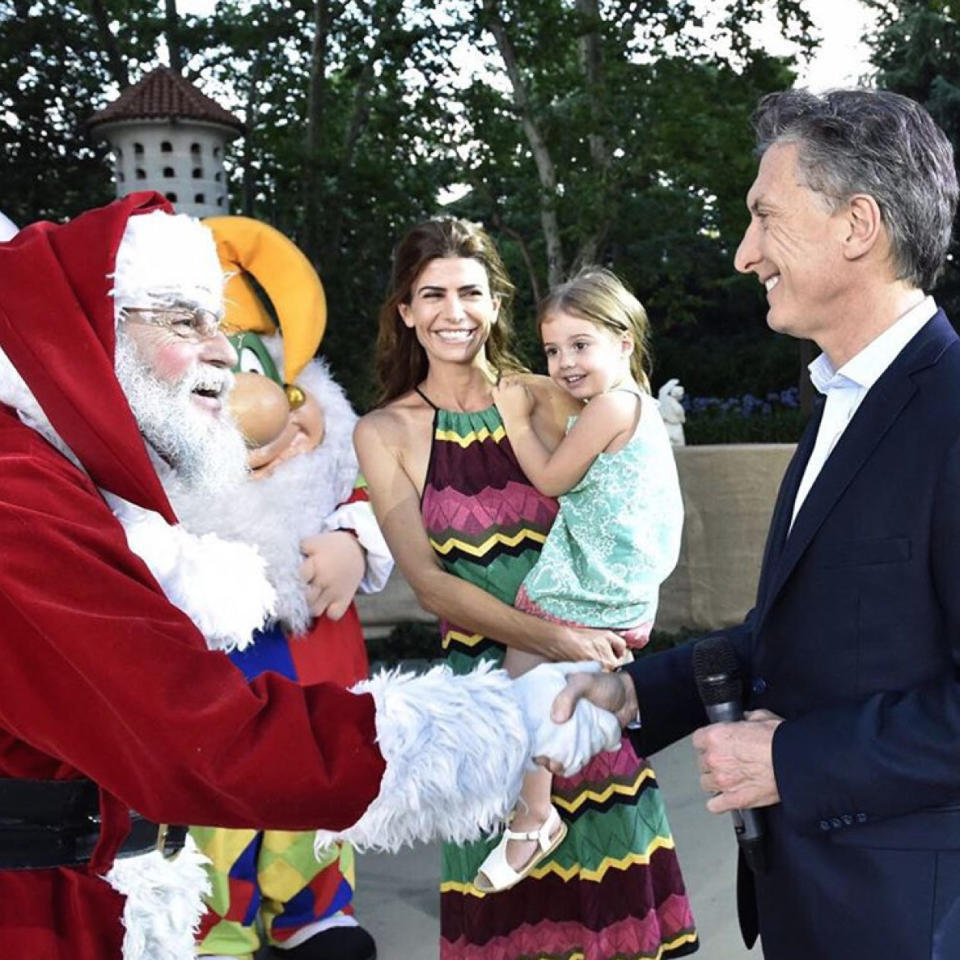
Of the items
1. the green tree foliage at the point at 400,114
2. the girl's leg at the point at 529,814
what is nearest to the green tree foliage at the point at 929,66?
the green tree foliage at the point at 400,114

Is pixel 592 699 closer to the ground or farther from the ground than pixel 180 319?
closer to the ground

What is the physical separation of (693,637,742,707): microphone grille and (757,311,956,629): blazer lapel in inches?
6.5

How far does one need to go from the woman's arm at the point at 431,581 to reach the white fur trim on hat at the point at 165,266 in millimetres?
893

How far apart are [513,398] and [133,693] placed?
174 centimetres

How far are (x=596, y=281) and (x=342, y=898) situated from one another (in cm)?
200

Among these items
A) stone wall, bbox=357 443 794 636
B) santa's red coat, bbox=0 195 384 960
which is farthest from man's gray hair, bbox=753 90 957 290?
stone wall, bbox=357 443 794 636

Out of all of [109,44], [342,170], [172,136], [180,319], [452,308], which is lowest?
[180,319]

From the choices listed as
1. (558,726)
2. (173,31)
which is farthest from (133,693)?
(173,31)

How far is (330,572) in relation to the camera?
136 inches

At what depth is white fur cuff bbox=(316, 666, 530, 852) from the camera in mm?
1746

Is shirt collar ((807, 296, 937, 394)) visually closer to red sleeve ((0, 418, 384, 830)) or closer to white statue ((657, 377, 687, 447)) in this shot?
red sleeve ((0, 418, 384, 830))

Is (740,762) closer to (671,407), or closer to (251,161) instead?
(671,407)

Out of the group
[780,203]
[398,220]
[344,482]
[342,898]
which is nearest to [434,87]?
[398,220]

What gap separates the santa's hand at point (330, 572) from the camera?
135 inches
